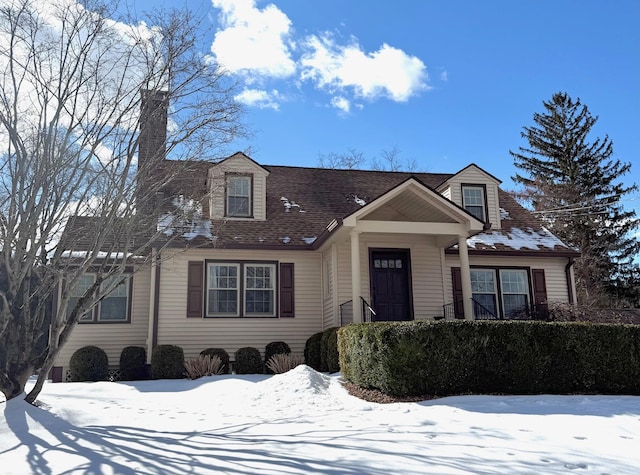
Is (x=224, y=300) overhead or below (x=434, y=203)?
below

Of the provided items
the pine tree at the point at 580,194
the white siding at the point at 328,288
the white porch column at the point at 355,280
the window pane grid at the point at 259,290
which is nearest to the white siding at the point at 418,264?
the white siding at the point at 328,288

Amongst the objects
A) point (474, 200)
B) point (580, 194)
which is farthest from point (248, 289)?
point (580, 194)

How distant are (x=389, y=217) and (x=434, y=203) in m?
1.68

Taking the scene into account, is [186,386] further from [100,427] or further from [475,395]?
[475,395]

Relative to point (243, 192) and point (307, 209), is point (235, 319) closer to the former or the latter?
point (243, 192)

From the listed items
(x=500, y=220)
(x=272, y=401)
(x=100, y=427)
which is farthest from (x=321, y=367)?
(x=500, y=220)

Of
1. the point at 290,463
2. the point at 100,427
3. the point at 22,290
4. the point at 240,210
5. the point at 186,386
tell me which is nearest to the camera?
the point at 290,463

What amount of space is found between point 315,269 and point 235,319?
8.10 ft

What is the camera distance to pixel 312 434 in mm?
6191

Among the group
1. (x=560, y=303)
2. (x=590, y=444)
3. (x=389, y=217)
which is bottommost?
(x=590, y=444)

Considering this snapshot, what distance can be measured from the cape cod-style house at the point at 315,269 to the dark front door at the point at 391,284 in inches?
1.1

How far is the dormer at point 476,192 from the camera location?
52.7 feet

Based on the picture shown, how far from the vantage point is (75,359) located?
41.4 feet

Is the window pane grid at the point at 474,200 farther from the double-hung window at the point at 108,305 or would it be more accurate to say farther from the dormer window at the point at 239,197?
the double-hung window at the point at 108,305
